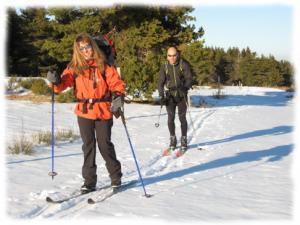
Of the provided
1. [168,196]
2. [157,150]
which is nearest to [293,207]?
[168,196]

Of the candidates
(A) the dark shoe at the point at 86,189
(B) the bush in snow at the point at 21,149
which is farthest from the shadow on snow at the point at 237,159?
(B) the bush in snow at the point at 21,149

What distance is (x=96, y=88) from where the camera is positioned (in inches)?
201

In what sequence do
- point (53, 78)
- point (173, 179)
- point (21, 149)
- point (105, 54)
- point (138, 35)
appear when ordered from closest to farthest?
point (53, 78)
point (105, 54)
point (173, 179)
point (21, 149)
point (138, 35)

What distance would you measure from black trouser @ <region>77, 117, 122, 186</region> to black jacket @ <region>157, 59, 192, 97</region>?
11.5 feet

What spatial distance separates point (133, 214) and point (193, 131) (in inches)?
298

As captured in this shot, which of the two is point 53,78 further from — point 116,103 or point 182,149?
point 182,149

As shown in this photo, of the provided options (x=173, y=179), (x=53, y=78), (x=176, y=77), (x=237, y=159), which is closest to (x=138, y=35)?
(x=176, y=77)

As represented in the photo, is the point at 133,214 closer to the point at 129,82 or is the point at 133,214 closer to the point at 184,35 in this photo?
the point at 129,82

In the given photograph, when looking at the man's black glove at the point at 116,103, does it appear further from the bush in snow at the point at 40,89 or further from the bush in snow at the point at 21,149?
the bush in snow at the point at 40,89

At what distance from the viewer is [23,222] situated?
4.04 metres

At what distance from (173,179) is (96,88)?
1963 millimetres

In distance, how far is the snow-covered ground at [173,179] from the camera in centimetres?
446

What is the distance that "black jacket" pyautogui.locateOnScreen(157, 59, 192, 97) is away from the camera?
852 cm

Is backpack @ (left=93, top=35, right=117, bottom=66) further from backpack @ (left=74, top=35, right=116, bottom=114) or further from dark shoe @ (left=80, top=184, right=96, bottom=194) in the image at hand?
dark shoe @ (left=80, top=184, right=96, bottom=194)
